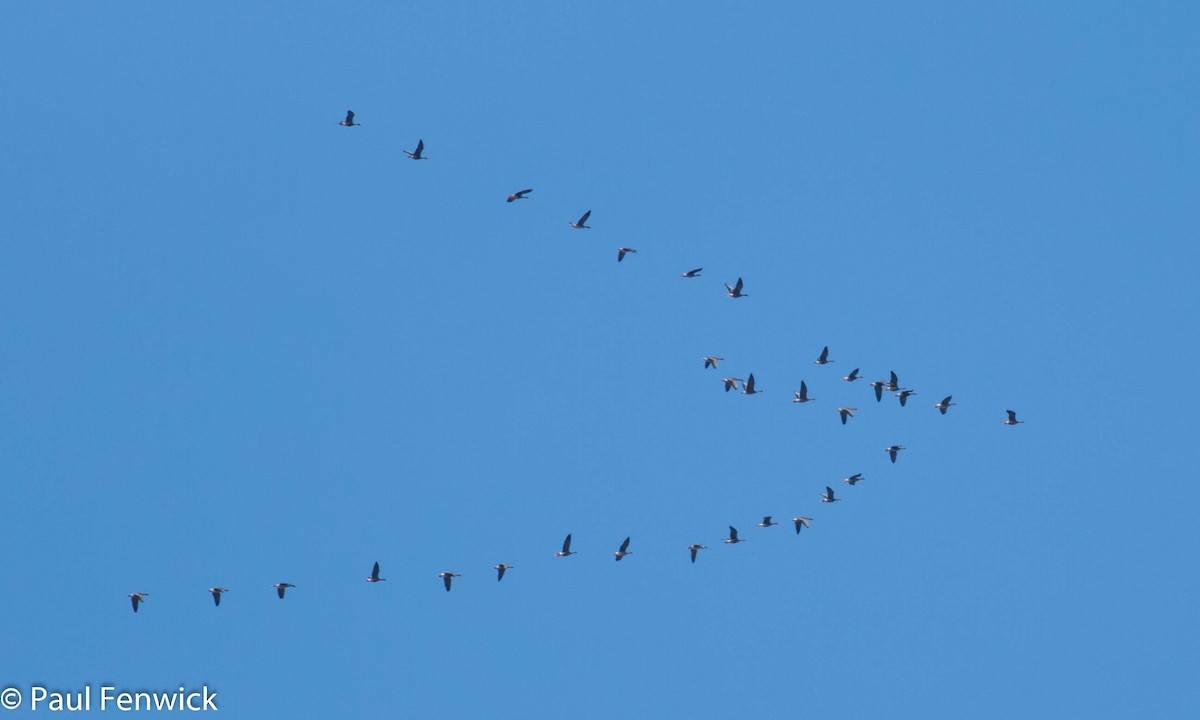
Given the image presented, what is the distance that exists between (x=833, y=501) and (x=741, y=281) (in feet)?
44.1

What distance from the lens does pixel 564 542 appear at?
5074 inches

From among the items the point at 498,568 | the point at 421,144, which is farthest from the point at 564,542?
the point at 421,144

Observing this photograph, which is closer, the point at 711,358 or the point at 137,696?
the point at 137,696

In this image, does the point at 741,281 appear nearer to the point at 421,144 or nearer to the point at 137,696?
the point at 421,144

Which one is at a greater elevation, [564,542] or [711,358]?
[711,358]

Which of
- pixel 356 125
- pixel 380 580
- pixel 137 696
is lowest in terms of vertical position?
pixel 137 696

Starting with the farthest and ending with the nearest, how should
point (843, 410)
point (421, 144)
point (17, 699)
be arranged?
point (843, 410), point (421, 144), point (17, 699)

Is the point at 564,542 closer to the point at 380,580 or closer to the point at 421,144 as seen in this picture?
the point at 380,580

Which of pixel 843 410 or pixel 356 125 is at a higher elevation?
pixel 356 125

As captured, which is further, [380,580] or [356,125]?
[380,580]

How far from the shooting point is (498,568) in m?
126

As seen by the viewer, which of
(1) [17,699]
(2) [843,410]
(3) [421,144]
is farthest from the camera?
(2) [843,410]

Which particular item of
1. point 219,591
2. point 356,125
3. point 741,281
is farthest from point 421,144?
point 219,591

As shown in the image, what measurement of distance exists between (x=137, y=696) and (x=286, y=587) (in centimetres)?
1525
